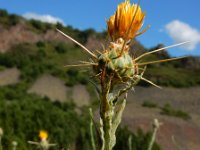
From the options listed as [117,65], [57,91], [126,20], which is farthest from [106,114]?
[57,91]


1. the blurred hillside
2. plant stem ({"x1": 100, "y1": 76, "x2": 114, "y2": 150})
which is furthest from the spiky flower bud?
the blurred hillside

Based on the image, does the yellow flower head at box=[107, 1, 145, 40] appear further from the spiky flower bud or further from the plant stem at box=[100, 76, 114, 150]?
the plant stem at box=[100, 76, 114, 150]

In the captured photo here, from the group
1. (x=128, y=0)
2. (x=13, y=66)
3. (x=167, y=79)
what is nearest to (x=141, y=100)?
(x=167, y=79)

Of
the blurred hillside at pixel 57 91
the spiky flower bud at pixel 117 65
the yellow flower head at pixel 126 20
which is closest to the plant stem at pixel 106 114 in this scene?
the spiky flower bud at pixel 117 65

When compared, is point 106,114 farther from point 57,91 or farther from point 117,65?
point 57,91

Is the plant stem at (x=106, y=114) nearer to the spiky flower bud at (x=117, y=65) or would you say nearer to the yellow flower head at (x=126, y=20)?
the spiky flower bud at (x=117, y=65)

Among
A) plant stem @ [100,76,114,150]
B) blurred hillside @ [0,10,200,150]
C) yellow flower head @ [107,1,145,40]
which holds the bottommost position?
blurred hillside @ [0,10,200,150]
